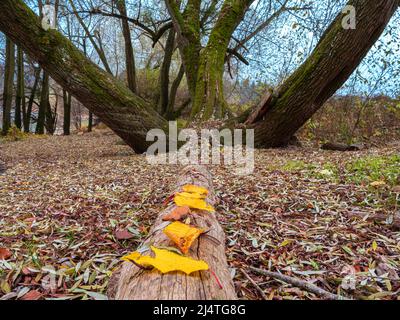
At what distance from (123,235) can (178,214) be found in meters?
0.46

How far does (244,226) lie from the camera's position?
1942 millimetres

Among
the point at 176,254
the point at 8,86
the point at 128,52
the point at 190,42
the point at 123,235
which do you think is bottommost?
the point at 123,235

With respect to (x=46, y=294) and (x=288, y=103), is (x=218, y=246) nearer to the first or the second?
(x=46, y=294)

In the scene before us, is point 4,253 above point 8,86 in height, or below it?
below

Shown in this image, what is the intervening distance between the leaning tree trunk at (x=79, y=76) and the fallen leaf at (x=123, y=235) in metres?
2.91

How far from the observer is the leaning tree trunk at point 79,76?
384 centimetres

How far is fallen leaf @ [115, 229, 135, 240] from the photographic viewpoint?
179 cm

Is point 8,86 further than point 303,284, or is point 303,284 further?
point 8,86

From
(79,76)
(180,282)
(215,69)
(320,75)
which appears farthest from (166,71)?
(180,282)

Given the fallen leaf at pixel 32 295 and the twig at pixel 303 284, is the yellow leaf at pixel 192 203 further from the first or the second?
the fallen leaf at pixel 32 295

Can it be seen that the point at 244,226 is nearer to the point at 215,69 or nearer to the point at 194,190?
the point at 194,190

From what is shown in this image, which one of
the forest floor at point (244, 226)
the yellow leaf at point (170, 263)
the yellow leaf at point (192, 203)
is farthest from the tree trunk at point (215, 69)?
the yellow leaf at point (170, 263)
